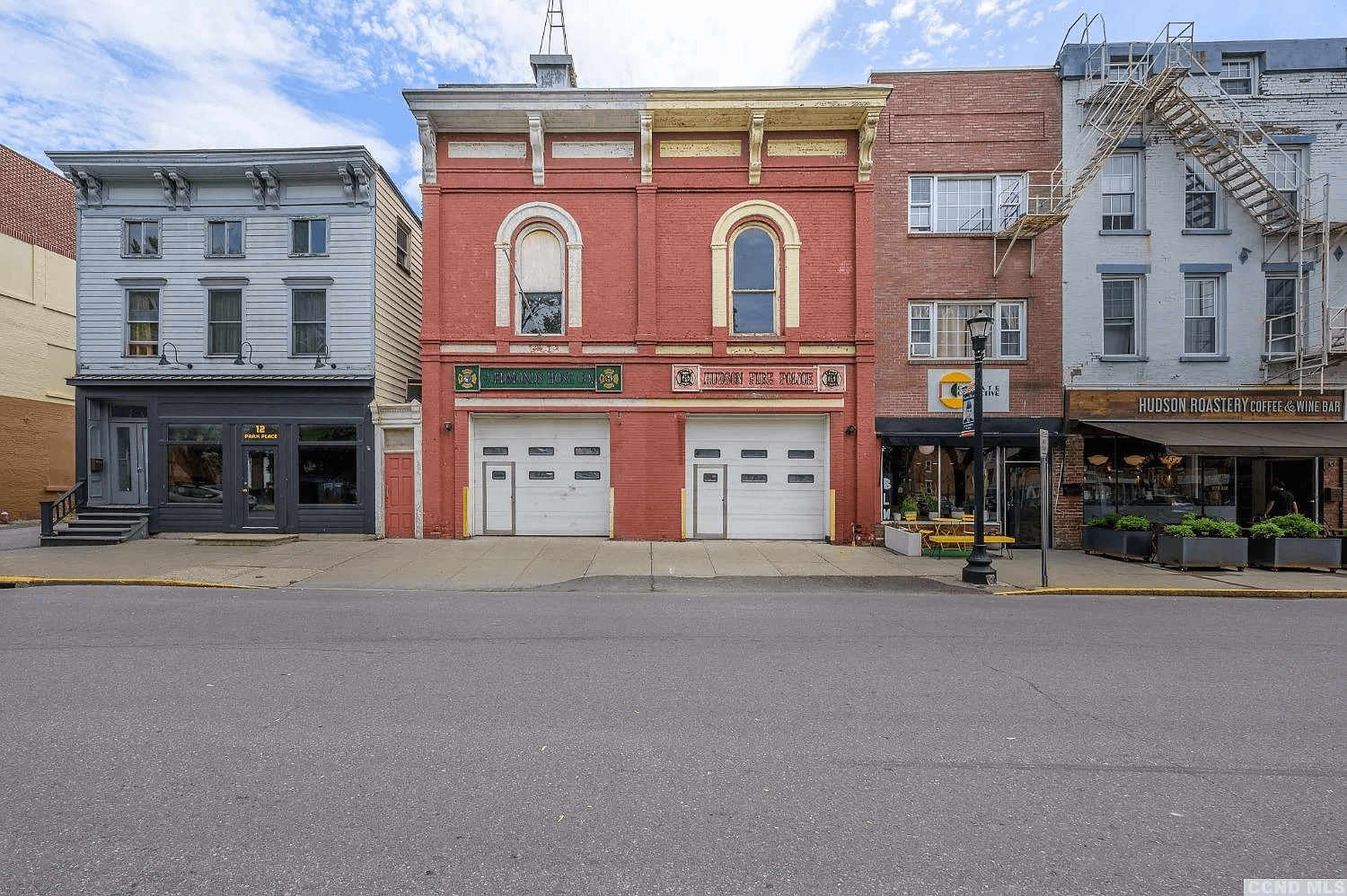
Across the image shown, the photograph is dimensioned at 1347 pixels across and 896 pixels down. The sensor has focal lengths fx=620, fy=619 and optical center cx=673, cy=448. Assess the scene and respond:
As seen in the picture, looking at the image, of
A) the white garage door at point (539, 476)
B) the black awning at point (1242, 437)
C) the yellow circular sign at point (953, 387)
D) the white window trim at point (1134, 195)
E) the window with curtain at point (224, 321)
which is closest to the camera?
the black awning at point (1242, 437)

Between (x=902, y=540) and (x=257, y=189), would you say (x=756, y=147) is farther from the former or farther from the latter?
(x=257, y=189)

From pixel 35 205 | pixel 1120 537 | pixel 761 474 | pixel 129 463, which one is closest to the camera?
pixel 1120 537

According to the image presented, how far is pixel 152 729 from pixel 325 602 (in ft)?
15.1

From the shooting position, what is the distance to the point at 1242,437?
13531 mm

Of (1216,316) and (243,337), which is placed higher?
(1216,316)

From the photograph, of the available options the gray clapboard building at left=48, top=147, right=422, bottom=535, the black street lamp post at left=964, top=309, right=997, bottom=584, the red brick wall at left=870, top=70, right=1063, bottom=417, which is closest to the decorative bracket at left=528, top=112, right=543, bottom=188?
the gray clapboard building at left=48, top=147, right=422, bottom=535

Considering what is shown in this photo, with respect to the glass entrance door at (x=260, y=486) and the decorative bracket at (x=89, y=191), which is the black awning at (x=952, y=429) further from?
the decorative bracket at (x=89, y=191)

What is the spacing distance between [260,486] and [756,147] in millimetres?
14707

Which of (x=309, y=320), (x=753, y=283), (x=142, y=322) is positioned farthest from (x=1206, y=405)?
(x=142, y=322)

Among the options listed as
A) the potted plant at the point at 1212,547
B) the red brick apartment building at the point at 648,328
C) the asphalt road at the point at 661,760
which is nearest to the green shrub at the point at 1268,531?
the potted plant at the point at 1212,547

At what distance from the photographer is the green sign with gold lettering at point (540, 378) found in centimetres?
1484

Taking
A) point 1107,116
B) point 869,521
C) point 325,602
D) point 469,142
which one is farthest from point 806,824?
point 1107,116

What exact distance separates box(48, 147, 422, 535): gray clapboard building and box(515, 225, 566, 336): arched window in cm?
359

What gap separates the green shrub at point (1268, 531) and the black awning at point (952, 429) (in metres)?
3.98
